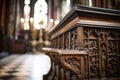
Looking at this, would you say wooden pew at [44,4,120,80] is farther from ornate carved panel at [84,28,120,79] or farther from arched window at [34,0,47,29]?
arched window at [34,0,47,29]

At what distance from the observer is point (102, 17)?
1.63m

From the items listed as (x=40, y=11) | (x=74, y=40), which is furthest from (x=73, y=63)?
(x=40, y=11)

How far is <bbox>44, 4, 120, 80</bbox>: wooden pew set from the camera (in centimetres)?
150

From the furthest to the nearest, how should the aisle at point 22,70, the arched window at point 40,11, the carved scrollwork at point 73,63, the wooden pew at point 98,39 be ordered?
the arched window at point 40,11
the aisle at point 22,70
the wooden pew at point 98,39
the carved scrollwork at point 73,63

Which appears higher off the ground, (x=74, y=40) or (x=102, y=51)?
(x=74, y=40)

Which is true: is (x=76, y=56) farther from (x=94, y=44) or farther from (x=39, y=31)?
(x=39, y=31)

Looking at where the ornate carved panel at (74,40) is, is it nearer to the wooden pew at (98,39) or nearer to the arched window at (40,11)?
the wooden pew at (98,39)

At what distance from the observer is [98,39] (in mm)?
1583

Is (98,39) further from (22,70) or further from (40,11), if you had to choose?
(40,11)

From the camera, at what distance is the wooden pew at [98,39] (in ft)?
4.93

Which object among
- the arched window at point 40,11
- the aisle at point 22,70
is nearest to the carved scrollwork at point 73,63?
the aisle at point 22,70

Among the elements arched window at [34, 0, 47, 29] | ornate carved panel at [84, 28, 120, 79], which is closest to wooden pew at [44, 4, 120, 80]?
ornate carved panel at [84, 28, 120, 79]

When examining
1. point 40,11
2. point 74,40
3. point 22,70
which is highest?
point 40,11

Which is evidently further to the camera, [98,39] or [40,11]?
[40,11]
